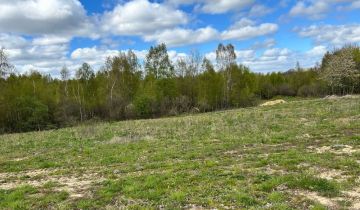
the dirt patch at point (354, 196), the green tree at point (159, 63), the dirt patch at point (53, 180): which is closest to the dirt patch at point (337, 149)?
the dirt patch at point (354, 196)

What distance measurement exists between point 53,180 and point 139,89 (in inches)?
2044

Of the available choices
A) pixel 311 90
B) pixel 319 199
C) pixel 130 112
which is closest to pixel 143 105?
pixel 130 112

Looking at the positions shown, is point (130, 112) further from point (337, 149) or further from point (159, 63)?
point (337, 149)

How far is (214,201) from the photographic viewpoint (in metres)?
10.4

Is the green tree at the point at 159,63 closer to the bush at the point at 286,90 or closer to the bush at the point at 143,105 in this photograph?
the bush at the point at 143,105

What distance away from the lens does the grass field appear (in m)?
10.6

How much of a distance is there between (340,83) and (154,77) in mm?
35168

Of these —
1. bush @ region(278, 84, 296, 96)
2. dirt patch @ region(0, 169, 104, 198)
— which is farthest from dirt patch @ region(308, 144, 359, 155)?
bush @ region(278, 84, 296, 96)

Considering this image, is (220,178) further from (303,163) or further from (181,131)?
(181,131)

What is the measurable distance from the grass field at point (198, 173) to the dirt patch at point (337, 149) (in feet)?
0.13

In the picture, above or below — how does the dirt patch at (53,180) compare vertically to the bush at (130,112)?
below

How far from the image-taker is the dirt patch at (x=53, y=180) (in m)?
12.8

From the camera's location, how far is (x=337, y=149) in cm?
1675

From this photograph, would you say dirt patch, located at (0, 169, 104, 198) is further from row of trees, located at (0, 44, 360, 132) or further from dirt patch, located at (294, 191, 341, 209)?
row of trees, located at (0, 44, 360, 132)
